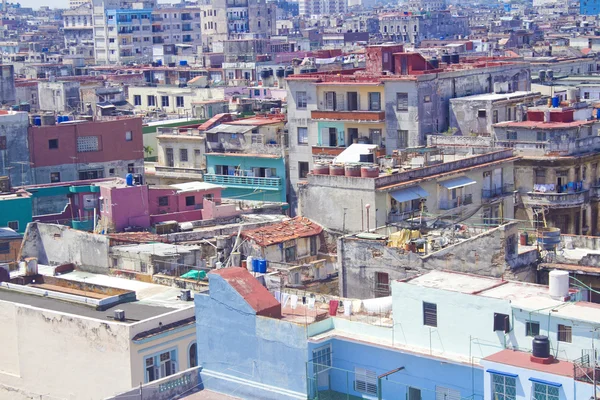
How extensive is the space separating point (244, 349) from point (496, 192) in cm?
3362

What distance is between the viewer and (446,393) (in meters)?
40.2

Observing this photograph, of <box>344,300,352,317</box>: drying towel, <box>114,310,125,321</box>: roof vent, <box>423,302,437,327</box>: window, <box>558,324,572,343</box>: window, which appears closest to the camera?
<box>558,324,572,343</box>: window

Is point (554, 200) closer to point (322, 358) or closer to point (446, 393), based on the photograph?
point (322, 358)

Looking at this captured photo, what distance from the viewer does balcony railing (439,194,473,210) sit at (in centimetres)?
6969

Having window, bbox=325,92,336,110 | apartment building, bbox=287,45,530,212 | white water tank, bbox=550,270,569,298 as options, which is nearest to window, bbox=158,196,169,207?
apartment building, bbox=287,45,530,212

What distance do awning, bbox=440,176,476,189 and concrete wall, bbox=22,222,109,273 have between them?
1877 cm

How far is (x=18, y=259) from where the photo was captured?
2660 inches

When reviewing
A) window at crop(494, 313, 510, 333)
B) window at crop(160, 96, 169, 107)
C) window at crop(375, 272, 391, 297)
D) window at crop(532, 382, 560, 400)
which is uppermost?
window at crop(160, 96, 169, 107)

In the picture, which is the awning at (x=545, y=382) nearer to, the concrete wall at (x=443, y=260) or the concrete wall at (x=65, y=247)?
the concrete wall at (x=443, y=260)

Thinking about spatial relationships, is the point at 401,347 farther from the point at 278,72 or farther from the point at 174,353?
the point at 278,72

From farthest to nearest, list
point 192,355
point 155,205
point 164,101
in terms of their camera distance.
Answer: point 164,101
point 155,205
point 192,355

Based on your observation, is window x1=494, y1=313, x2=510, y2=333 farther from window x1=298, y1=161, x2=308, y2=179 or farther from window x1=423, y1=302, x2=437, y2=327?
window x1=298, y1=161, x2=308, y2=179

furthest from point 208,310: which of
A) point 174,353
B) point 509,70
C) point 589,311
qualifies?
point 509,70

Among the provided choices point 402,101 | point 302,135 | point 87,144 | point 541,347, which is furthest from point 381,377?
point 87,144
